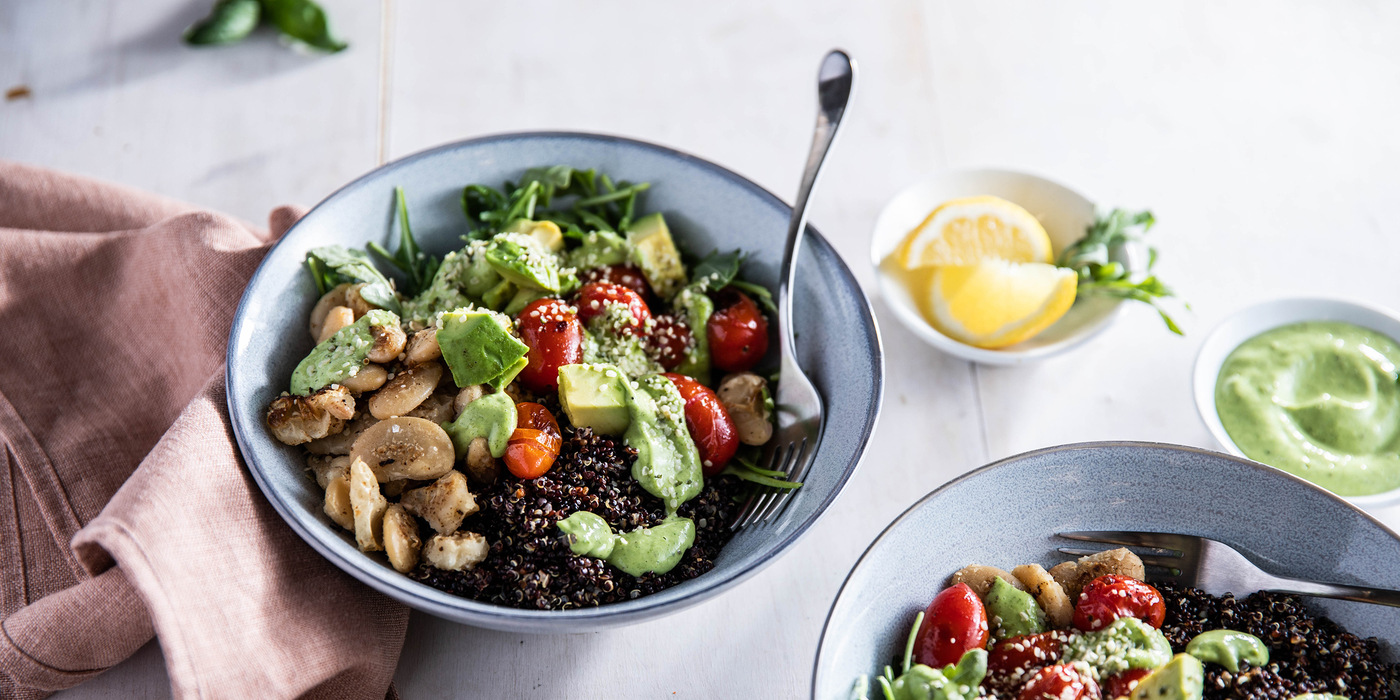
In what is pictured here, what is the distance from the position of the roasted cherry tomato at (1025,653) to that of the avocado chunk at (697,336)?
790 millimetres

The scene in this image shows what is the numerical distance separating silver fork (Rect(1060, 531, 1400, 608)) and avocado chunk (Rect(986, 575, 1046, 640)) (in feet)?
0.60

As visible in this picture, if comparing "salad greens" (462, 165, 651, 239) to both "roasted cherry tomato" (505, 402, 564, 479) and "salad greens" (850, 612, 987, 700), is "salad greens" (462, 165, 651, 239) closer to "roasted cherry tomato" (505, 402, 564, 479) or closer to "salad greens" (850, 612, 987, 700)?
"roasted cherry tomato" (505, 402, 564, 479)

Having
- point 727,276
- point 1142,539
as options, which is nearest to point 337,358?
point 727,276

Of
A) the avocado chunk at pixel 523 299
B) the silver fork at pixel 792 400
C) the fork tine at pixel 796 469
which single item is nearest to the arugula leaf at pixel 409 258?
the avocado chunk at pixel 523 299

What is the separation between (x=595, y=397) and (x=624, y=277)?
380mm

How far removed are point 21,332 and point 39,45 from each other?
1.32 meters

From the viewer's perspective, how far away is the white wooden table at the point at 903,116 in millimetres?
2293

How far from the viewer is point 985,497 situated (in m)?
1.64

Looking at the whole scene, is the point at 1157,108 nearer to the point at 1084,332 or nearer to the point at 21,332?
the point at 1084,332

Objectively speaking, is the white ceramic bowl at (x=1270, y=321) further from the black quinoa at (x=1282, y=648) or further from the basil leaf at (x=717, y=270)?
the basil leaf at (x=717, y=270)

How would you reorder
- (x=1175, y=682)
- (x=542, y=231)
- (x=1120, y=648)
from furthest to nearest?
(x=542, y=231), (x=1120, y=648), (x=1175, y=682)

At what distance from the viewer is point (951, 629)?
1.52 meters

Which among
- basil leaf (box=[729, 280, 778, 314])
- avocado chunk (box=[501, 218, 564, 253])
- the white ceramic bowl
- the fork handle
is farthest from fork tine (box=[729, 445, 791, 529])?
the white ceramic bowl

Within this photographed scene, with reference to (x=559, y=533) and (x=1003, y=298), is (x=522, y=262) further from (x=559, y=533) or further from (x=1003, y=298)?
(x=1003, y=298)
